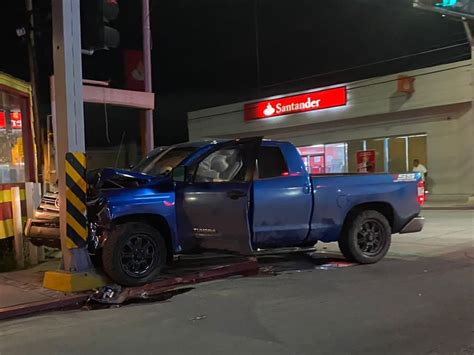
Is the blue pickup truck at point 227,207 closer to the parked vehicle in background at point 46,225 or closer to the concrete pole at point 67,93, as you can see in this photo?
the concrete pole at point 67,93

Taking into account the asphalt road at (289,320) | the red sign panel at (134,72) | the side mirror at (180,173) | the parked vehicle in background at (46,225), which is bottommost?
the asphalt road at (289,320)

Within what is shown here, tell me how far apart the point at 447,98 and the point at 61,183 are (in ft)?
60.2

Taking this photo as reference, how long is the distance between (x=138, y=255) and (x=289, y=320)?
2.63 m

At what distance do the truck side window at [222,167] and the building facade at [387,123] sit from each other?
51.7ft

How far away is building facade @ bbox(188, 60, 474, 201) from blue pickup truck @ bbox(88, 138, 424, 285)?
560 inches

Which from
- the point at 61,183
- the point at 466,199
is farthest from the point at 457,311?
the point at 466,199

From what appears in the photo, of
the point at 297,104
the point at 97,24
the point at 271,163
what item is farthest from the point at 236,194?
the point at 297,104

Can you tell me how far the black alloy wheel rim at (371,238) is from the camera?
920 cm

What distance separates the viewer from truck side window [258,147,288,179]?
845 cm

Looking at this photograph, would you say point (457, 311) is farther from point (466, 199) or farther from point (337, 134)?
point (337, 134)

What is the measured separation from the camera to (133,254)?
24.9 ft

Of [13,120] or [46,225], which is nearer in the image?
[46,225]

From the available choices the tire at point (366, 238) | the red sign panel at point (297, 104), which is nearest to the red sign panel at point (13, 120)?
the tire at point (366, 238)

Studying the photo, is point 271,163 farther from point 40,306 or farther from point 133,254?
point 40,306
